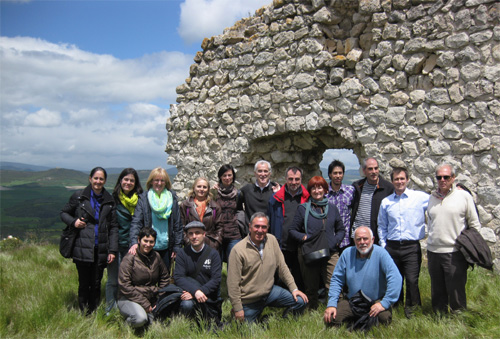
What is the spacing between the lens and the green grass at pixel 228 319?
11.0 ft

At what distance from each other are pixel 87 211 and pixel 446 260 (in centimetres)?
348

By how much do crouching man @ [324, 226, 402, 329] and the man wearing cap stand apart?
114 cm

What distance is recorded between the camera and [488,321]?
336cm

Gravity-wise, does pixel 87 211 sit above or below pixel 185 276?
above

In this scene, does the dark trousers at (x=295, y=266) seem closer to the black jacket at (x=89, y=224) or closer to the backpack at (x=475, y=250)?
the backpack at (x=475, y=250)

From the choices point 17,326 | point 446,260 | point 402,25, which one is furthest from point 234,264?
point 402,25

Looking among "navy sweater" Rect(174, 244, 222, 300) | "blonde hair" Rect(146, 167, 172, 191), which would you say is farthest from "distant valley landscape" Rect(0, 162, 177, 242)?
"navy sweater" Rect(174, 244, 222, 300)

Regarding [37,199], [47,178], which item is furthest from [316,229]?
[47,178]

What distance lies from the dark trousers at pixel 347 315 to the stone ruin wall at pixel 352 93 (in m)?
2.11

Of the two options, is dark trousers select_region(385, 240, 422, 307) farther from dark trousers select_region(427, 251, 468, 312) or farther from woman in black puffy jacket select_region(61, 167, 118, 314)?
woman in black puffy jacket select_region(61, 167, 118, 314)

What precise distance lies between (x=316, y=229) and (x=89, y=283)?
2491mm

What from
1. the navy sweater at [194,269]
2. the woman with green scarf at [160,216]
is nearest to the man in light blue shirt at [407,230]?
the navy sweater at [194,269]

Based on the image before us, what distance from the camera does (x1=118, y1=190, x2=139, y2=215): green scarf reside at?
4.29 metres

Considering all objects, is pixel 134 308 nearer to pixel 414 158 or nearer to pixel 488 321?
pixel 488 321
